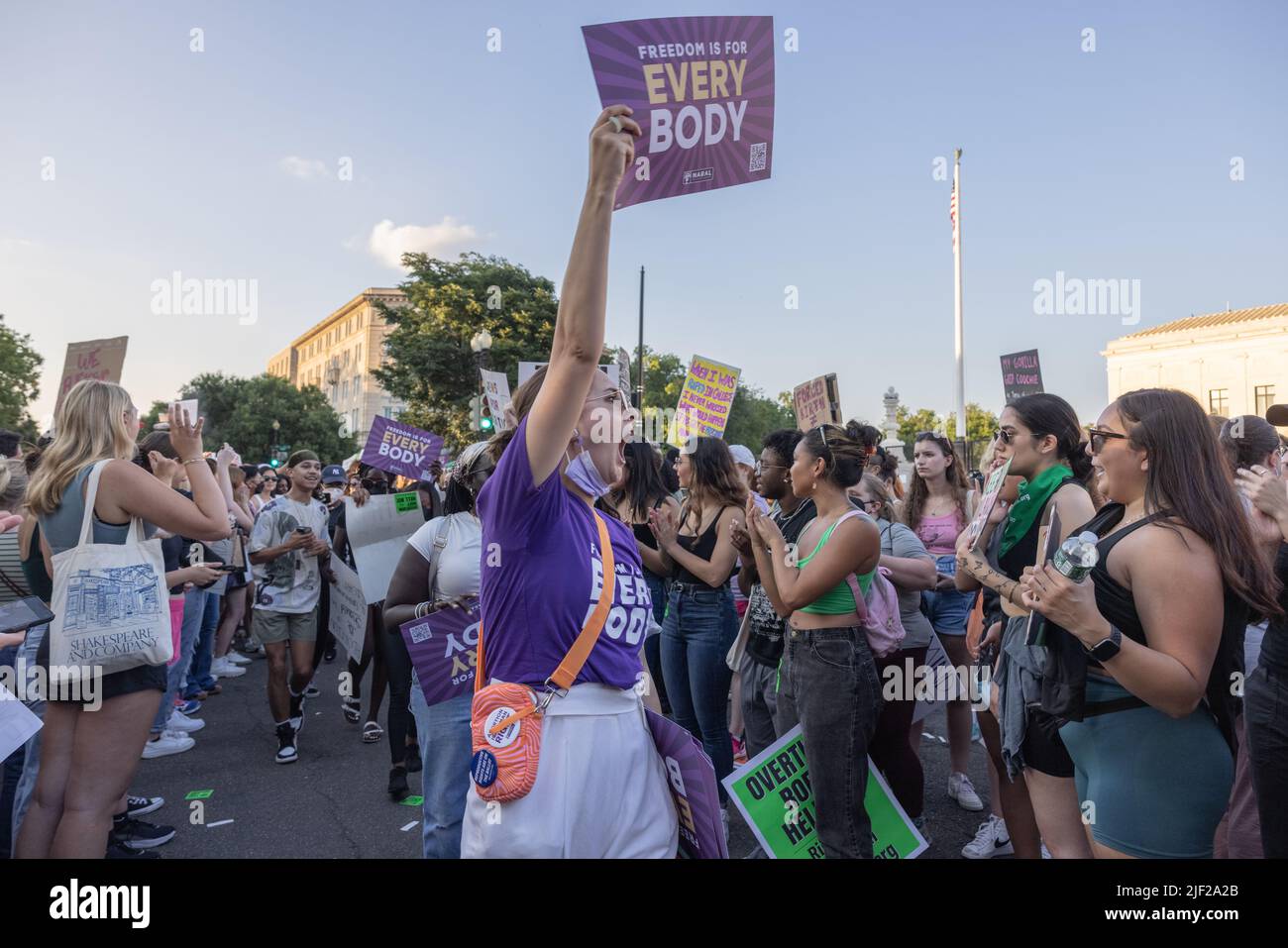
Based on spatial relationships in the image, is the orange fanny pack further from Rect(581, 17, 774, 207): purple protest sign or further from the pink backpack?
the pink backpack

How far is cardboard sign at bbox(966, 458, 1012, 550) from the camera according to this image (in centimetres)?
313

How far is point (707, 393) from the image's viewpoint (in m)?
10.4

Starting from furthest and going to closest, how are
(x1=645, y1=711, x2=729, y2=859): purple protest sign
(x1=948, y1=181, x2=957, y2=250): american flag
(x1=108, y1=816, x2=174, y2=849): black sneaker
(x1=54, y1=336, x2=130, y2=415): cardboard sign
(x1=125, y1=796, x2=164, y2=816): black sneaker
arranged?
(x1=948, y1=181, x2=957, y2=250): american flag < (x1=54, y1=336, x2=130, y2=415): cardboard sign < (x1=125, y1=796, x2=164, y2=816): black sneaker < (x1=108, y1=816, x2=174, y2=849): black sneaker < (x1=645, y1=711, x2=729, y2=859): purple protest sign

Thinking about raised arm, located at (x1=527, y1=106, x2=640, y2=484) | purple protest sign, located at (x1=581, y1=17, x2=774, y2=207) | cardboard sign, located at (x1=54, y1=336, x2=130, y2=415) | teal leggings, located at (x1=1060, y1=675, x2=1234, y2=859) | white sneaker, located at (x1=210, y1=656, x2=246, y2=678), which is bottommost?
white sneaker, located at (x1=210, y1=656, x2=246, y2=678)

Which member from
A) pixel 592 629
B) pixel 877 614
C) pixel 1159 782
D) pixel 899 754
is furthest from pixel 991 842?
pixel 592 629

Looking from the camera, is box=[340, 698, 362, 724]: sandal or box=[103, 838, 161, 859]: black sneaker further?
box=[340, 698, 362, 724]: sandal

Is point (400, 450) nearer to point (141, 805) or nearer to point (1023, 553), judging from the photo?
point (141, 805)

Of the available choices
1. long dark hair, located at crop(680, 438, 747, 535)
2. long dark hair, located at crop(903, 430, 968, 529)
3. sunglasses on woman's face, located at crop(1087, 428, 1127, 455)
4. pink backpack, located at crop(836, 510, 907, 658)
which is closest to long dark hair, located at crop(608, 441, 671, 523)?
long dark hair, located at crop(680, 438, 747, 535)

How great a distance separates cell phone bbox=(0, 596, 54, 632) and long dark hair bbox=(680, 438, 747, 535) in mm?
3105

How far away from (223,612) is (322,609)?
3.75 metres

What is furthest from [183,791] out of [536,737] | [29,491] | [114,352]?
[536,737]

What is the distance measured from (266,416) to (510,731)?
59.1 m

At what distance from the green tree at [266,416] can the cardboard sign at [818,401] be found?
166 ft

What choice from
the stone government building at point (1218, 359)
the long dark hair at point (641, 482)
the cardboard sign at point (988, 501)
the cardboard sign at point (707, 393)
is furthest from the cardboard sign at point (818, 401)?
the stone government building at point (1218, 359)
